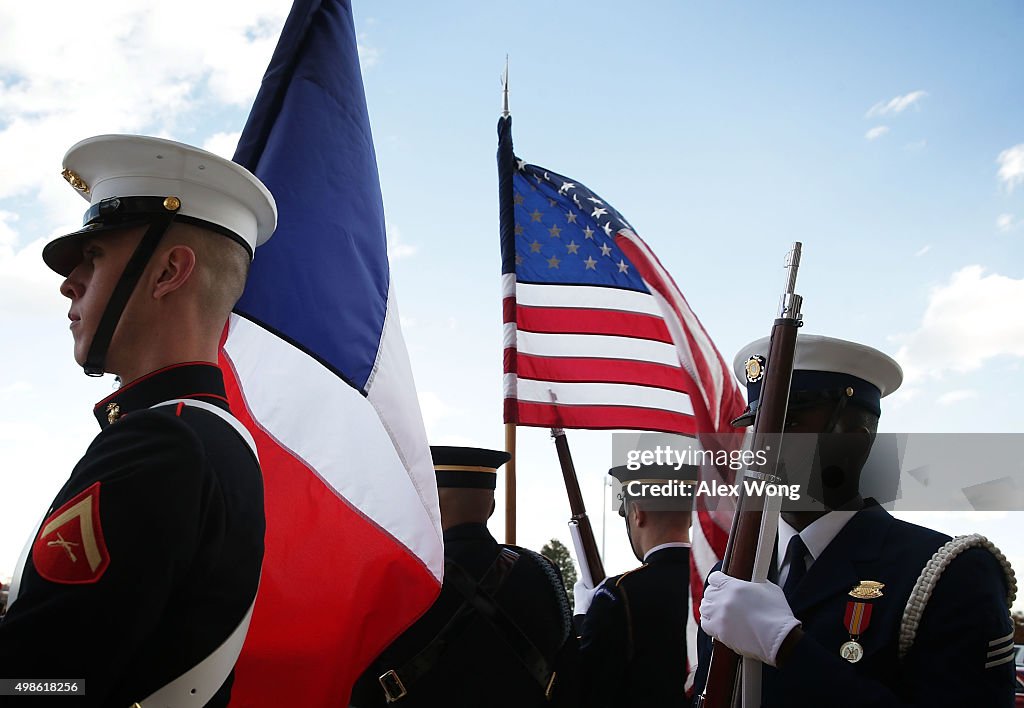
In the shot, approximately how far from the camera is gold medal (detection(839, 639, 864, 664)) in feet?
8.23

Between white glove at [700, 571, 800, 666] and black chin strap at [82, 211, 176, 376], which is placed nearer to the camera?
black chin strap at [82, 211, 176, 376]

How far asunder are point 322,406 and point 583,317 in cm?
346

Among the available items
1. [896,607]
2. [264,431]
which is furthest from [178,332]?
[896,607]

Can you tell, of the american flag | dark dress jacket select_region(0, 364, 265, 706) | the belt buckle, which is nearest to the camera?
dark dress jacket select_region(0, 364, 265, 706)

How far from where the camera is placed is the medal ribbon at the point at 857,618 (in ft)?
8.38

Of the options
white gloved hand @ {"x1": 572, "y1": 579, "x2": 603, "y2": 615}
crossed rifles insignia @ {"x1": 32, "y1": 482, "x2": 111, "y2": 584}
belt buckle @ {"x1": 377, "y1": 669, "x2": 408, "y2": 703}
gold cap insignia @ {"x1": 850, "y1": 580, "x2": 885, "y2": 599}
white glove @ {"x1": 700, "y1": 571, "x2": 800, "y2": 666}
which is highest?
crossed rifles insignia @ {"x1": 32, "y1": 482, "x2": 111, "y2": 584}

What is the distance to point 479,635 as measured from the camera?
14.2ft

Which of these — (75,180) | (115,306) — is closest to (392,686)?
(115,306)

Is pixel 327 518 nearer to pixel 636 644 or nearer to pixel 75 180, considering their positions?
pixel 75 180

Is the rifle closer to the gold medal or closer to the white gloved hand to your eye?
the gold medal

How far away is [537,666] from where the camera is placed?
438cm

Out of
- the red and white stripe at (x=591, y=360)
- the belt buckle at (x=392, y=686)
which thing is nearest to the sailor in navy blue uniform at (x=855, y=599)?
the belt buckle at (x=392, y=686)

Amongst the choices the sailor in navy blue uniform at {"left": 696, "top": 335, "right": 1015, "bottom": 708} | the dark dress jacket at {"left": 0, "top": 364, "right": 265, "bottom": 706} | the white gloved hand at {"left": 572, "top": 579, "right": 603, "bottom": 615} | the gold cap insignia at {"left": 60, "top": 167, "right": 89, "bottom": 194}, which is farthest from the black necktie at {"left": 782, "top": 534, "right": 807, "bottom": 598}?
the white gloved hand at {"left": 572, "top": 579, "right": 603, "bottom": 615}

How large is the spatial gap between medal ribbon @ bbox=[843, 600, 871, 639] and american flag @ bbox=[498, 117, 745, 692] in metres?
3.01
